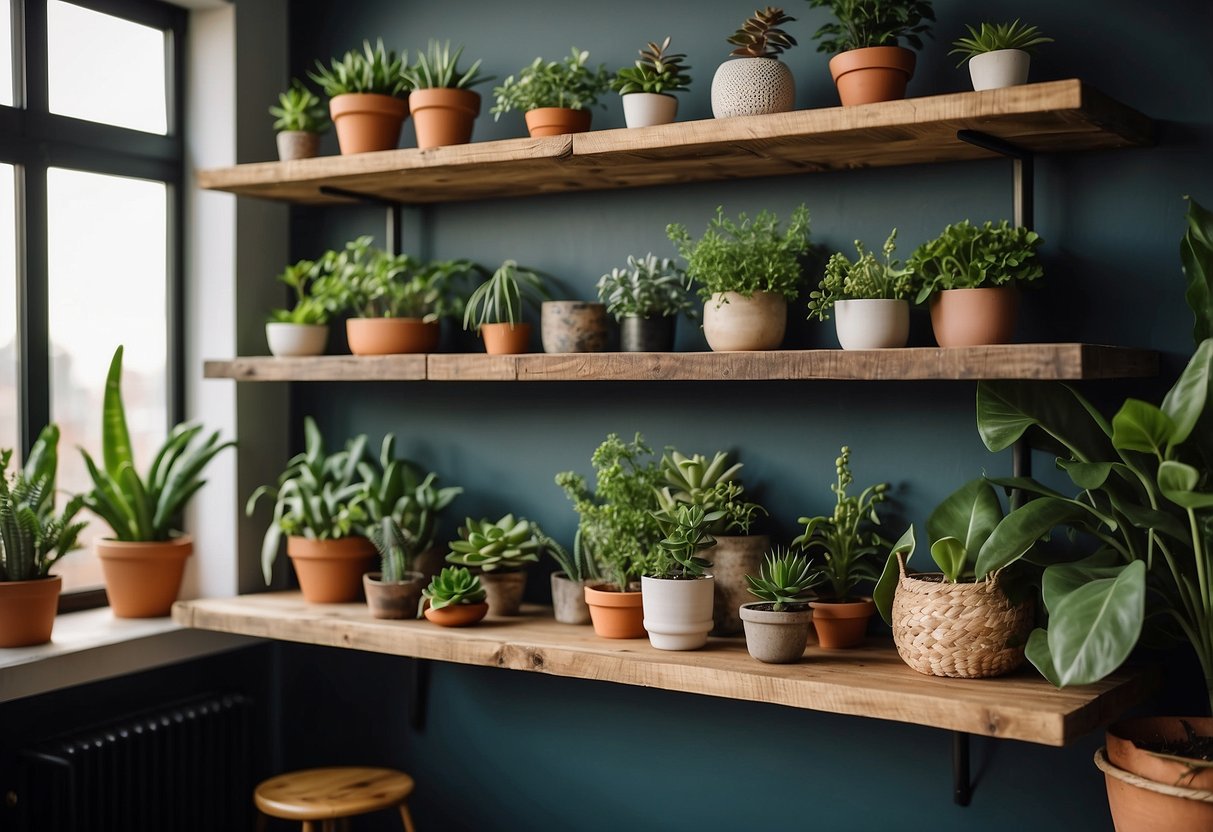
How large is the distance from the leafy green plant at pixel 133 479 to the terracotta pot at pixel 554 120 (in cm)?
114

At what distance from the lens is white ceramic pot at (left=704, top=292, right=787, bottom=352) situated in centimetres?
236

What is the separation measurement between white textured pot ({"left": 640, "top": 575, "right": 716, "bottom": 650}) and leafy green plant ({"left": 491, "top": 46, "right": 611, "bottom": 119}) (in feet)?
3.49

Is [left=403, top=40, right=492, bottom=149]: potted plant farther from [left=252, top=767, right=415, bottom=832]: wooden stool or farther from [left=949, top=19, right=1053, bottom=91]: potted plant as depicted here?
[left=252, top=767, right=415, bottom=832]: wooden stool

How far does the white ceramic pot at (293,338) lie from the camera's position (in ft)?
9.57

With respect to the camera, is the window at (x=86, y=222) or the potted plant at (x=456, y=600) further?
the window at (x=86, y=222)

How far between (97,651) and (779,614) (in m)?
1.56

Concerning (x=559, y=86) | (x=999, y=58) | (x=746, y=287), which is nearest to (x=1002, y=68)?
(x=999, y=58)

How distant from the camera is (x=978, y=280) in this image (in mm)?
2139

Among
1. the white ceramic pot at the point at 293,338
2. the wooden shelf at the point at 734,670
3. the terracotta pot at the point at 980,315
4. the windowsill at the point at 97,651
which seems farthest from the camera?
the white ceramic pot at the point at 293,338

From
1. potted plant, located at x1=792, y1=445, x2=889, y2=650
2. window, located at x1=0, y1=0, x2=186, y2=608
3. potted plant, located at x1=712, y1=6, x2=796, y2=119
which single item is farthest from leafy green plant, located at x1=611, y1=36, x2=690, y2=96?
window, located at x1=0, y1=0, x2=186, y2=608

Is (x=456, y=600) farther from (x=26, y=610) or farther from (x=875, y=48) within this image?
(x=875, y=48)

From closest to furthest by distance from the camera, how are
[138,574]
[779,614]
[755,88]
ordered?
[779,614]
[755,88]
[138,574]

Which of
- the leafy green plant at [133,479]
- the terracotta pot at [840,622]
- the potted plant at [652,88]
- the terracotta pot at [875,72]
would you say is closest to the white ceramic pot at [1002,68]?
the terracotta pot at [875,72]

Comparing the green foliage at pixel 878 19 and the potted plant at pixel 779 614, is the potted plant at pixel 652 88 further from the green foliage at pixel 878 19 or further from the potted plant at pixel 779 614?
the potted plant at pixel 779 614
